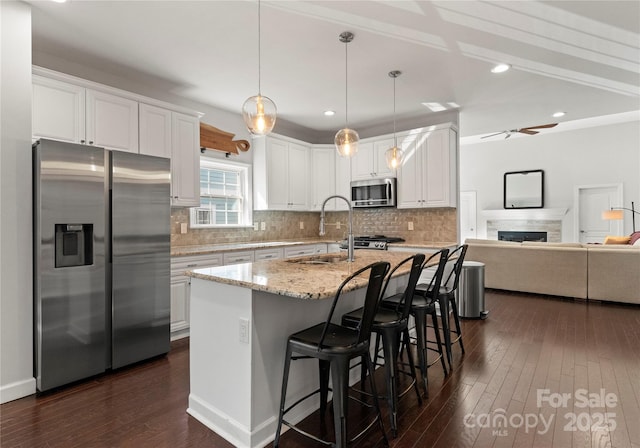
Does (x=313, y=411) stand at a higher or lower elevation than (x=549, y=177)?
lower

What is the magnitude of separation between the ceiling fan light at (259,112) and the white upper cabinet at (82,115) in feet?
5.61

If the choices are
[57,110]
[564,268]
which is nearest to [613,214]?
[564,268]

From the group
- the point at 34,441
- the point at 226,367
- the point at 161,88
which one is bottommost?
the point at 34,441

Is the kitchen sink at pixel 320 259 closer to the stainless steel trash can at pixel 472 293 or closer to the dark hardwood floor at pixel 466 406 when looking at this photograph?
the dark hardwood floor at pixel 466 406

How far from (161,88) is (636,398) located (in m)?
5.14

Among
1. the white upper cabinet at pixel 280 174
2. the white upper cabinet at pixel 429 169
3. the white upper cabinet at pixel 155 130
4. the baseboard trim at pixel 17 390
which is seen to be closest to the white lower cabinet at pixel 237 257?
the white upper cabinet at pixel 280 174

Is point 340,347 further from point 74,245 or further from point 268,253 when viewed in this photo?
point 268,253

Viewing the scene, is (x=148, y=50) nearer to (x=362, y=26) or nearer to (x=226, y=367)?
(x=362, y=26)

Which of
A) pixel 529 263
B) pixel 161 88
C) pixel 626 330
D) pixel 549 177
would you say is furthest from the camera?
pixel 549 177

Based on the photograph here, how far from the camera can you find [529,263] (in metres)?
5.51

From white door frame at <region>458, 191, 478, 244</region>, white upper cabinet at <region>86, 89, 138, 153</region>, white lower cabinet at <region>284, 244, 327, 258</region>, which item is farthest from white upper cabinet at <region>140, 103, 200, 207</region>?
white door frame at <region>458, 191, 478, 244</region>

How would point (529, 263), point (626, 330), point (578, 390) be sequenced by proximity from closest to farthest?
point (578, 390) < point (626, 330) < point (529, 263)

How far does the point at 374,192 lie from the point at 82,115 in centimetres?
380

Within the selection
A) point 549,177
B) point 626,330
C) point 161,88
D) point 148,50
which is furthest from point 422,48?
point 549,177
